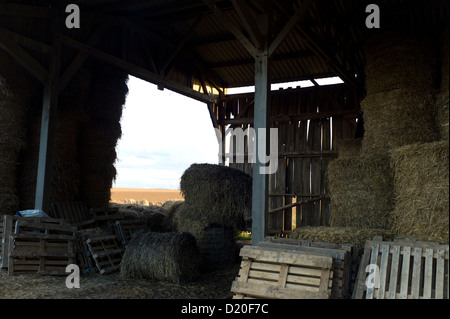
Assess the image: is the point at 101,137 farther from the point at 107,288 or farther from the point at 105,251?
the point at 107,288

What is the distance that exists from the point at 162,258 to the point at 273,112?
7.09 meters

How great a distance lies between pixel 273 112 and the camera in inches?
488

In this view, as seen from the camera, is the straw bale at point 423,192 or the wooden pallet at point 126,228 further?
the wooden pallet at point 126,228

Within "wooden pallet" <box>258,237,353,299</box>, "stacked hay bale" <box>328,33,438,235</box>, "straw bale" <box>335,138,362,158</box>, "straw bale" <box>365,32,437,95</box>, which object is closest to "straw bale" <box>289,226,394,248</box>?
"wooden pallet" <box>258,237,353,299</box>

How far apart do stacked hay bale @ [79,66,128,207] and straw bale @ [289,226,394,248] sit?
18.7ft

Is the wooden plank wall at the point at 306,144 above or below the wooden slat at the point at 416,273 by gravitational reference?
above

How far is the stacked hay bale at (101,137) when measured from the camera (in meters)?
9.45

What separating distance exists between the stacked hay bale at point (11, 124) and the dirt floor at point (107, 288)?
170 centimetres

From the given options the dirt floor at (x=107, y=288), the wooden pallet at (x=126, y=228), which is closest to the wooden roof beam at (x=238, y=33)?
the dirt floor at (x=107, y=288)

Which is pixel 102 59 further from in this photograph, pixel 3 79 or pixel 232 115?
pixel 232 115

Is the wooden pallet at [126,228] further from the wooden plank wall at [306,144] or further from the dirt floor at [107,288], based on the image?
the wooden plank wall at [306,144]

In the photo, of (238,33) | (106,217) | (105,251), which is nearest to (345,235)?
(238,33)

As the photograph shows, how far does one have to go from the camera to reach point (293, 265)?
15.3ft
